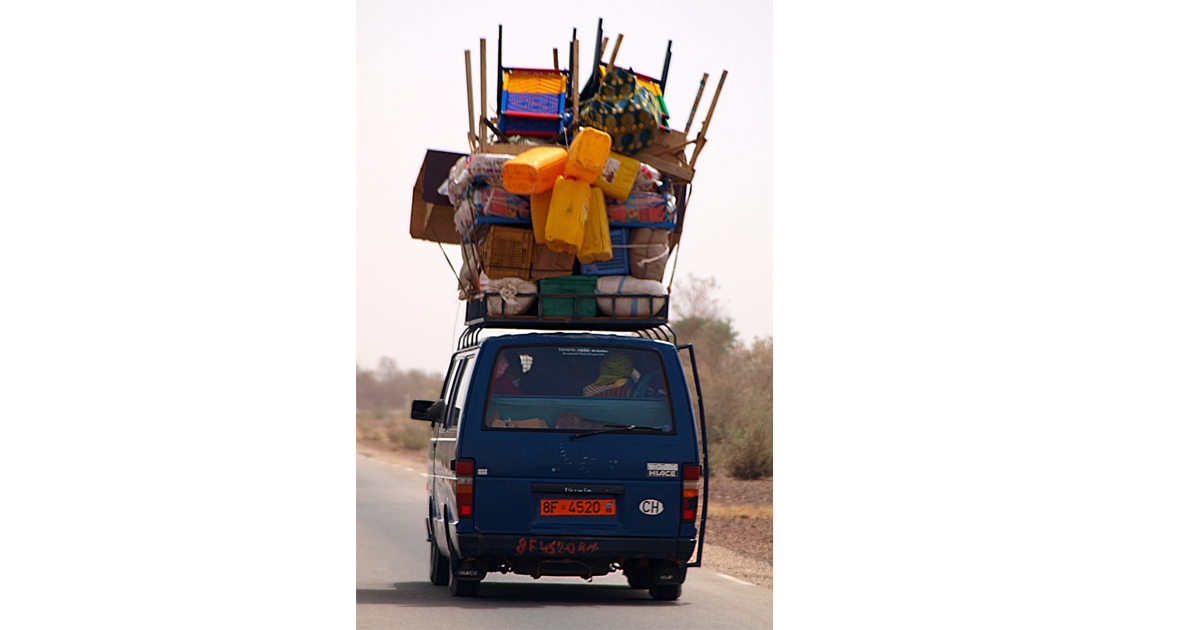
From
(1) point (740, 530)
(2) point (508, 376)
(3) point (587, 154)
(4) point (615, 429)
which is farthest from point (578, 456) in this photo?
(1) point (740, 530)

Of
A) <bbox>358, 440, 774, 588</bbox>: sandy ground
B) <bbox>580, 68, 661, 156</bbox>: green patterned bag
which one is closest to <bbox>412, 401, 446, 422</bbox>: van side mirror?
<bbox>580, 68, 661, 156</bbox>: green patterned bag

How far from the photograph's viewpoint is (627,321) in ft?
30.9

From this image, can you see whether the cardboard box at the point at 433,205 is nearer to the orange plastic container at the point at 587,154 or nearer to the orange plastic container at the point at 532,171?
the orange plastic container at the point at 532,171

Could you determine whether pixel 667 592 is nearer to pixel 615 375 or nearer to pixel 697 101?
pixel 615 375

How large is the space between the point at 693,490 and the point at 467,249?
117 inches

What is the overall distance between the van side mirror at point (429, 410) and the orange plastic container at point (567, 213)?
177cm

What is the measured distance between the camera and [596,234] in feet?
30.5

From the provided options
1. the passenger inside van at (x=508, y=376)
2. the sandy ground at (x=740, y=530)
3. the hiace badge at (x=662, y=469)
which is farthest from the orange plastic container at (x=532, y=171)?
the sandy ground at (x=740, y=530)

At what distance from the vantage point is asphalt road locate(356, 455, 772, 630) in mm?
8516

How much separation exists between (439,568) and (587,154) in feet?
12.6

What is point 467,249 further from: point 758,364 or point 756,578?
point 758,364

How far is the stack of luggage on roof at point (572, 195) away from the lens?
9.04 meters

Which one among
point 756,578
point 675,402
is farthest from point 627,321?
point 756,578

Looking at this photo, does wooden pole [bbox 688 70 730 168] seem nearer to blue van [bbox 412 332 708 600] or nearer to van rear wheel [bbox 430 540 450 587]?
blue van [bbox 412 332 708 600]
